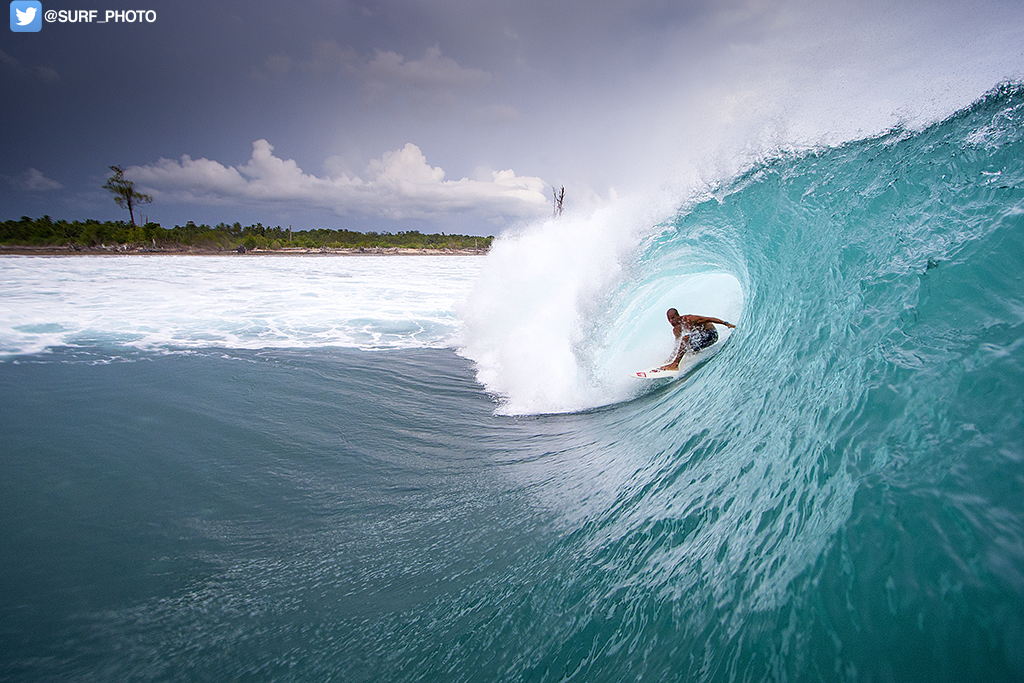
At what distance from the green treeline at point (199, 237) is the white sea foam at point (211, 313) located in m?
18.2

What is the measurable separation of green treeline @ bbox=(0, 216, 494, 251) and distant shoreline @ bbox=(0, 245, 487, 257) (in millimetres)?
1092

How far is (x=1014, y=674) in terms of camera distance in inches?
61.8

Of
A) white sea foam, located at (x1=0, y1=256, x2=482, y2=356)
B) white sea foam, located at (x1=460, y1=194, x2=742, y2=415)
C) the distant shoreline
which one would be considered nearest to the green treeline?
the distant shoreline

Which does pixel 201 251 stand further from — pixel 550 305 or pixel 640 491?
pixel 640 491

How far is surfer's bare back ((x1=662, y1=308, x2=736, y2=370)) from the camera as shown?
21.9 feet

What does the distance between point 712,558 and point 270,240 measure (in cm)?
6951

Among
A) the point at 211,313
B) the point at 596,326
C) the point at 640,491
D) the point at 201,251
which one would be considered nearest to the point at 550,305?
the point at 596,326

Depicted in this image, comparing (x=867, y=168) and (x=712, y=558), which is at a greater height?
(x=867, y=168)

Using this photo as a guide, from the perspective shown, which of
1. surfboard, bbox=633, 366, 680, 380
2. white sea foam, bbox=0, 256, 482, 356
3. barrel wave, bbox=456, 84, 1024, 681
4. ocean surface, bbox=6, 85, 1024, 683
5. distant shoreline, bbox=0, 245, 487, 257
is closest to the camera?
barrel wave, bbox=456, 84, 1024, 681

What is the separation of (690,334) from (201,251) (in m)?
60.0

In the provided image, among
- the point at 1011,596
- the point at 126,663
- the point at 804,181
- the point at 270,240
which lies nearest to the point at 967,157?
the point at 804,181

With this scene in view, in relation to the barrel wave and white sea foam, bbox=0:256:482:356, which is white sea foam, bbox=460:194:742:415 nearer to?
the barrel wave

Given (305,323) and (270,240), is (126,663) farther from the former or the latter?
(270,240)

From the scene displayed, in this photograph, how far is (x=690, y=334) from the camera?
6758 mm
